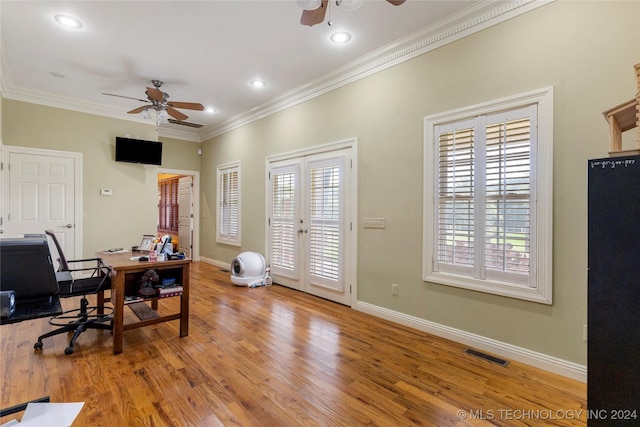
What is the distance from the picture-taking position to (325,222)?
4266 millimetres

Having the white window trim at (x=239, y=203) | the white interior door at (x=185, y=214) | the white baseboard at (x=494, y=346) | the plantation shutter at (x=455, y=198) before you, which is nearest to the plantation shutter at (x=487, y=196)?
the plantation shutter at (x=455, y=198)

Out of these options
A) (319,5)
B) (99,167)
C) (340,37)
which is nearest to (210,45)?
(340,37)

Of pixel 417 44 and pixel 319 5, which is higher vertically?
pixel 417 44

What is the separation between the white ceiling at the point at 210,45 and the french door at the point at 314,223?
109 centimetres

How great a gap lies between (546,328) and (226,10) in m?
3.82

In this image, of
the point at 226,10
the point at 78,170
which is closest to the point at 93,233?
the point at 78,170

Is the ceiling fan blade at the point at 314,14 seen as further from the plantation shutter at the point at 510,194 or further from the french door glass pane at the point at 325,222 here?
the french door glass pane at the point at 325,222

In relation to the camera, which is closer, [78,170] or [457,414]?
[457,414]

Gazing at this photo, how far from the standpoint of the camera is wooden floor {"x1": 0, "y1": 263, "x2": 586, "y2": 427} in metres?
1.85

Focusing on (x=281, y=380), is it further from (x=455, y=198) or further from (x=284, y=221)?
(x=284, y=221)

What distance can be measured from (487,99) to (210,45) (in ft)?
9.59

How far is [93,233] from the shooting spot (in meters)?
5.43

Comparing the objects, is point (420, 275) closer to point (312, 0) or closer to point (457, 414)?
point (457, 414)

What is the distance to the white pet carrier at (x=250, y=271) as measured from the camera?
194 inches
